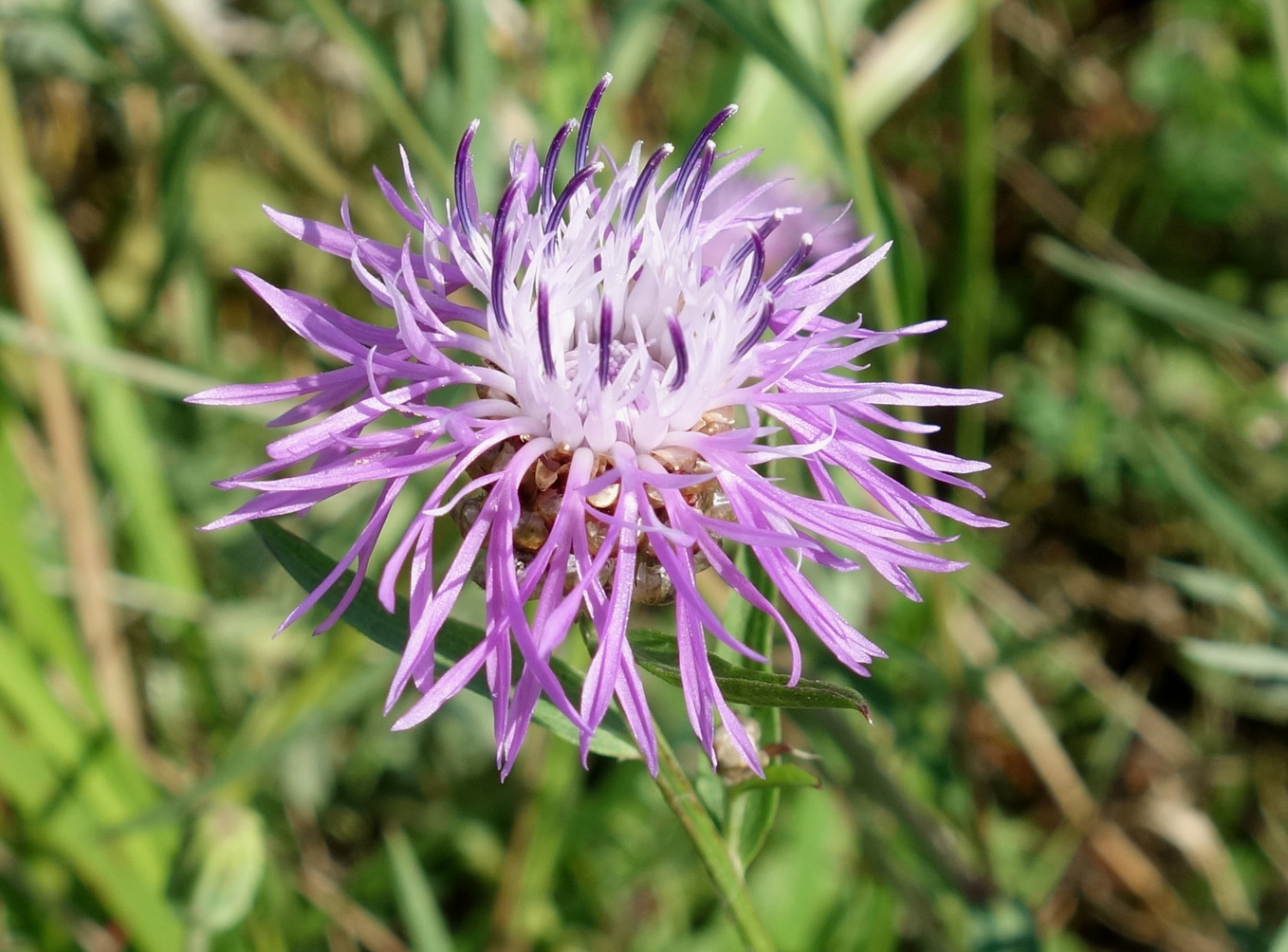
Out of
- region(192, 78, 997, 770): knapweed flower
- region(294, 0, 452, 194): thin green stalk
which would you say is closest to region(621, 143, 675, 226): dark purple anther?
region(192, 78, 997, 770): knapweed flower

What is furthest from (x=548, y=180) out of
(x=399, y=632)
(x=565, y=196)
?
(x=399, y=632)

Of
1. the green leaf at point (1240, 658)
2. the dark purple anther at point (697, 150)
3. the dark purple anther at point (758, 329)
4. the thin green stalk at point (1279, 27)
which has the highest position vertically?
the thin green stalk at point (1279, 27)

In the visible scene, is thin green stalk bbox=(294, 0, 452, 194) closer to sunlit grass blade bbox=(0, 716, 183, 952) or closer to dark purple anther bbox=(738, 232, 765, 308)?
dark purple anther bbox=(738, 232, 765, 308)

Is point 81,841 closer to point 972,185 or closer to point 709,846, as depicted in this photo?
point 709,846

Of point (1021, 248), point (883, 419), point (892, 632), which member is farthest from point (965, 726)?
point (1021, 248)

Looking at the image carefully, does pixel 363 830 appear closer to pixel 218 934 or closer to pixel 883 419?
pixel 218 934

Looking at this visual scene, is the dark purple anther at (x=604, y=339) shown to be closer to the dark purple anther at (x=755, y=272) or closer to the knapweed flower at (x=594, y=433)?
the knapweed flower at (x=594, y=433)

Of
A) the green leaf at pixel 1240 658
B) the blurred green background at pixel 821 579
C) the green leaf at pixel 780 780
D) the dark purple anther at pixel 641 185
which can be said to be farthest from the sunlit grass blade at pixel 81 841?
the green leaf at pixel 1240 658
